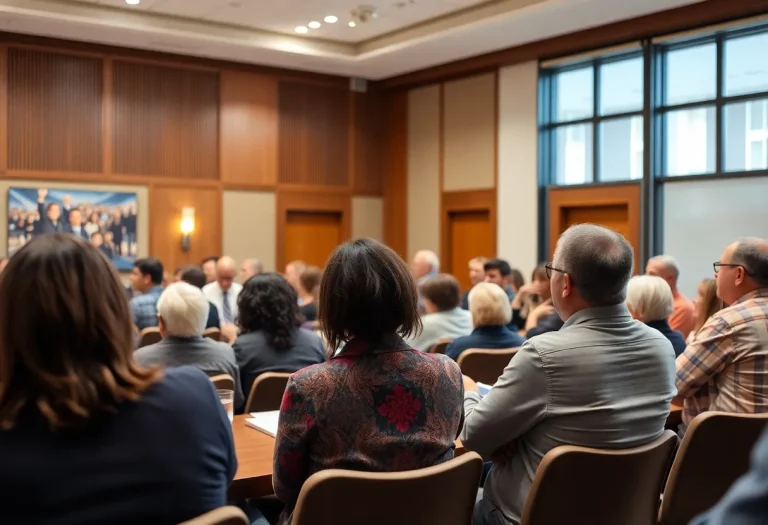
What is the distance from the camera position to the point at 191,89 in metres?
10.7

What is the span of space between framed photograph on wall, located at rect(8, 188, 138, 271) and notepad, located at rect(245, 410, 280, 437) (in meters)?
6.94

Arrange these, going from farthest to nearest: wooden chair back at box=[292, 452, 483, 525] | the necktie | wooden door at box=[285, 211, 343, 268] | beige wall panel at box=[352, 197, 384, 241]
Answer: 1. beige wall panel at box=[352, 197, 384, 241]
2. wooden door at box=[285, 211, 343, 268]
3. the necktie
4. wooden chair back at box=[292, 452, 483, 525]

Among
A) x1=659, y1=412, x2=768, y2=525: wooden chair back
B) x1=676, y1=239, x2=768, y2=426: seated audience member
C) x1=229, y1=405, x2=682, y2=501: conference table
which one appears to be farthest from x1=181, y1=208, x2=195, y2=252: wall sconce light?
x1=659, y1=412, x2=768, y2=525: wooden chair back

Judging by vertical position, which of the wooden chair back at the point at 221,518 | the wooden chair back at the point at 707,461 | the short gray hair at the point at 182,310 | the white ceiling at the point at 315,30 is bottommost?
the wooden chair back at the point at 707,461

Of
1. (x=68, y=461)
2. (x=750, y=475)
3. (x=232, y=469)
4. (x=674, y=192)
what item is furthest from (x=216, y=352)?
(x=674, y=192)

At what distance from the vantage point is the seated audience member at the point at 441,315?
5301mm

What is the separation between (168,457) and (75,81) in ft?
30.7

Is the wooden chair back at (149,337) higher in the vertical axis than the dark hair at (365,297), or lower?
lower

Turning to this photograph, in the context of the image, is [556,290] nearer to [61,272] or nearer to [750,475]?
[61,272]

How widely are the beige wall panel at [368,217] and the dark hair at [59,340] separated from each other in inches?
412

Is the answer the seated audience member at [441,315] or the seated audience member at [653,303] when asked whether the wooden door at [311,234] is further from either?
the seated audience member at [653,303]

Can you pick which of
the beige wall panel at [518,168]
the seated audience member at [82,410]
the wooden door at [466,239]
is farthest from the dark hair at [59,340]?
the wooden door at [466,239]

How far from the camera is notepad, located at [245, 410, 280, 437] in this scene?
285 centimetres

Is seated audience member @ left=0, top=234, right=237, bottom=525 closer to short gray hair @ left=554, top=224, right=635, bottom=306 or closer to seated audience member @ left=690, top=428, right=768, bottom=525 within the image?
seated audience member @ left=690, top=428, right=768, bottom=525
